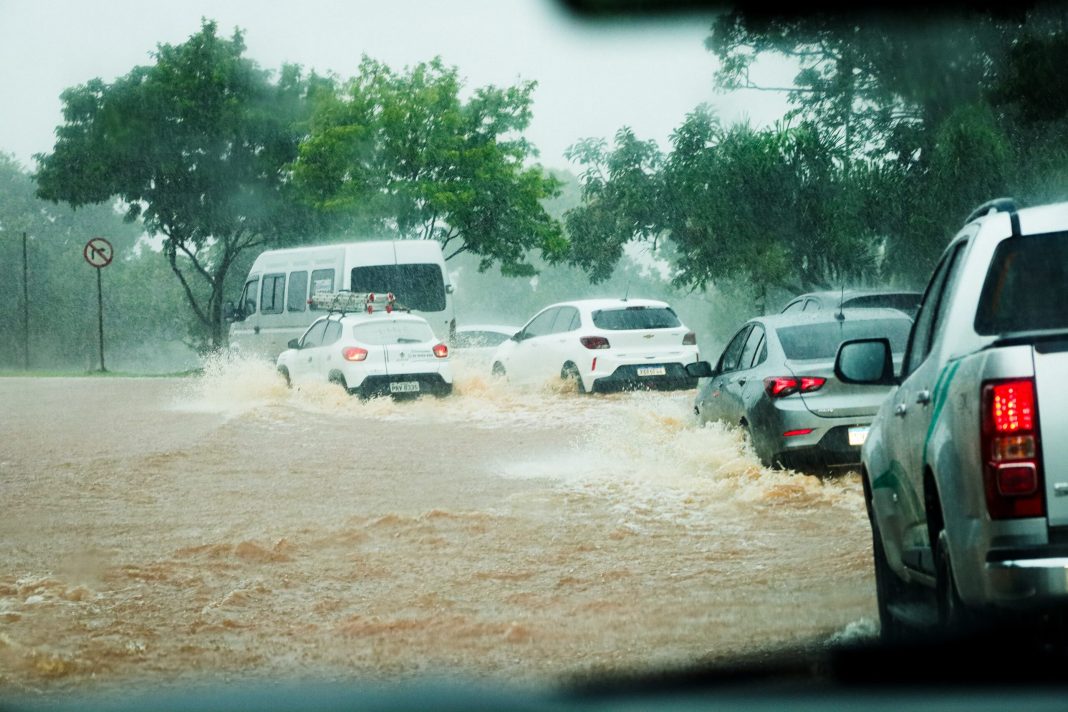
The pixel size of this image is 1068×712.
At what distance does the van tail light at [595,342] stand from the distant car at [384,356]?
2.36 metres

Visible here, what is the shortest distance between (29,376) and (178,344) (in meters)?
30.0

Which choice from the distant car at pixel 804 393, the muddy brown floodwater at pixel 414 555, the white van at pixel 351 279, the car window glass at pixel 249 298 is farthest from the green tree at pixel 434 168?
the distant car at pixel 804 393

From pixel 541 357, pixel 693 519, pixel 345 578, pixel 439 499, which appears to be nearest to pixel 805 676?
pixel 345 578

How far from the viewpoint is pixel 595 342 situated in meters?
21.5

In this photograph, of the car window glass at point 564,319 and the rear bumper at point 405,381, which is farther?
the rear bumper at point 405,381

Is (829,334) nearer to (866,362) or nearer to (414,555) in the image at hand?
(414,555)

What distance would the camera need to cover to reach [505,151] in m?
29.1

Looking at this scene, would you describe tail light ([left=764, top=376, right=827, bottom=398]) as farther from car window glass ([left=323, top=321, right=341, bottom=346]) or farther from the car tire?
car window glass ([left=323, top=321, right=341, bottom=346])

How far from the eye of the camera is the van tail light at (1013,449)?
432 cm

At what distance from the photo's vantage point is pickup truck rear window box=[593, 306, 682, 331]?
2150 centimetres

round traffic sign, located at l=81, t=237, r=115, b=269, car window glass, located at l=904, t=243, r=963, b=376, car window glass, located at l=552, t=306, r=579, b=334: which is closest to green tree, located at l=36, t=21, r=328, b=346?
round traffic sign, located at l=81, t=237, r=115, b=269

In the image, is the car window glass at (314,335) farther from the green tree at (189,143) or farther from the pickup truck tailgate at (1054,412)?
the pickup truck tailgate at (1054,412)

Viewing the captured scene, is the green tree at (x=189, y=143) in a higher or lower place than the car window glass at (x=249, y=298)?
higher

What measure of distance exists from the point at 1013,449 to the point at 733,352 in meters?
9.47
